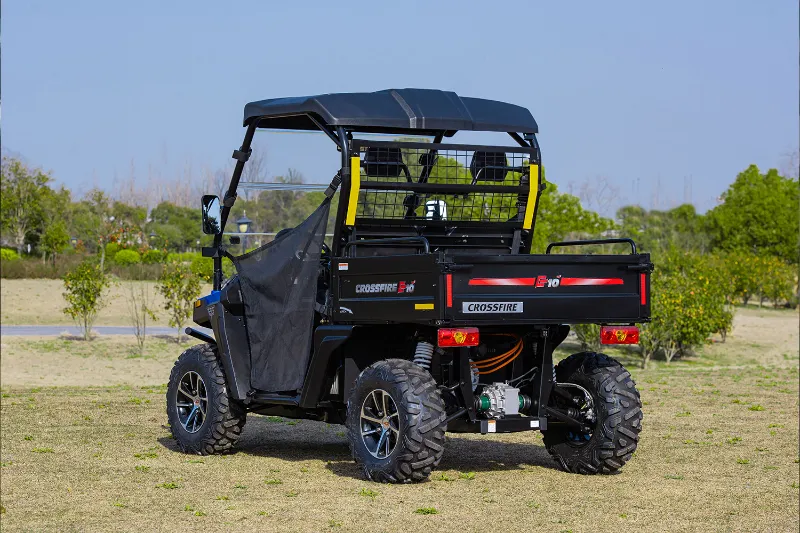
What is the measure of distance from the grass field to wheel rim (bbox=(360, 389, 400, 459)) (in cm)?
28

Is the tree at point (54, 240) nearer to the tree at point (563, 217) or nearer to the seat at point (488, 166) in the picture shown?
the tree at point (563, 217)

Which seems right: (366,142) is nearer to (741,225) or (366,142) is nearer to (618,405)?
(618,405)

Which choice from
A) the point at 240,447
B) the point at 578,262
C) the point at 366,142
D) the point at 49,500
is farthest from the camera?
the point at 240,447

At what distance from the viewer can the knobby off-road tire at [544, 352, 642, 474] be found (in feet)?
27.4

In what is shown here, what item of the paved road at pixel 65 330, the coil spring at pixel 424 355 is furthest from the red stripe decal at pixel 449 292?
the paved road at pixel 65 330

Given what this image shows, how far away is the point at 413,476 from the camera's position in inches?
306

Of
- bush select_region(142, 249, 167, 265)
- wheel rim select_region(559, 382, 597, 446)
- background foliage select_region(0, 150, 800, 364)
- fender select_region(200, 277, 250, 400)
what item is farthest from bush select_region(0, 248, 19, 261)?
wheel rim select_region(559, 382, 597, 446)

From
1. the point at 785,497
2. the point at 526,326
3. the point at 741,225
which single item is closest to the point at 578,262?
the point at 526,326

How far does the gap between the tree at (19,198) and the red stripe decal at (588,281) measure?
42.6 m

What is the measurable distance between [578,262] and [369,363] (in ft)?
5.77

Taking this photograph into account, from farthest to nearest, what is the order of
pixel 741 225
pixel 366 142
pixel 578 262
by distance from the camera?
1. pixel 741 225
2. pixel 366 142
3. pixel 578 262

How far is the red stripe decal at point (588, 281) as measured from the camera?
798 centimetres

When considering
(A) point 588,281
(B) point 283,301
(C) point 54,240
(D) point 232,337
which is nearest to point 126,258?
(C) point 54,240

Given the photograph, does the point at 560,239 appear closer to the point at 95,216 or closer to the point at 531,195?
the point at 531,195
